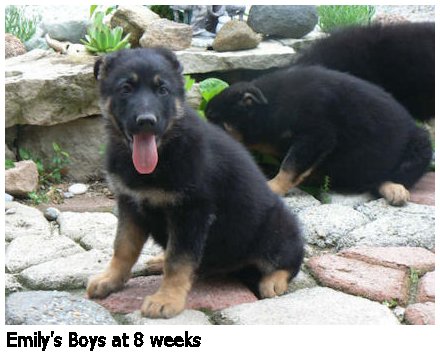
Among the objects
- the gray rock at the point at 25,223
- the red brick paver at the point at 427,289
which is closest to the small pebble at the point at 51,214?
the gray rock at the point at 25,223

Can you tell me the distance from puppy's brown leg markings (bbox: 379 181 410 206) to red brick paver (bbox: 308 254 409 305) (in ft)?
4.74

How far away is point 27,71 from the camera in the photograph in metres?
6.91

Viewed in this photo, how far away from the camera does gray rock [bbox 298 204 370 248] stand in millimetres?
5252

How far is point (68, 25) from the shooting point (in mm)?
8797

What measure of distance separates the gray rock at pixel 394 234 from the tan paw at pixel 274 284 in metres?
0.95

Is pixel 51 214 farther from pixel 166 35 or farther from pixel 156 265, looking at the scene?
pixel 166 35

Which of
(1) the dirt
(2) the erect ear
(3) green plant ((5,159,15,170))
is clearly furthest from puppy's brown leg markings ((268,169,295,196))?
(3) green plant ((5,159,15,170))

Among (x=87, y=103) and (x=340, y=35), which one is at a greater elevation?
(x=340, y=35)

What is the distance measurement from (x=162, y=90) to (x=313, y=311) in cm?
143
